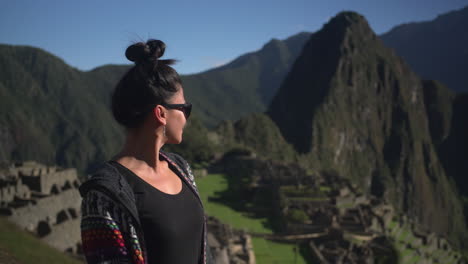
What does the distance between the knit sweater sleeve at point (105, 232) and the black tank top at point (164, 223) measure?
0.12 meters

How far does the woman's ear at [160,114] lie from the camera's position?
89.1 inches

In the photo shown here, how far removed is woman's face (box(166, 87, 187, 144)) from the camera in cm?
235

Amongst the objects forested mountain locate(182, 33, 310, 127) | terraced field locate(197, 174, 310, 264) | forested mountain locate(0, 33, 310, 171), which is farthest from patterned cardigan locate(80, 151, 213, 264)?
forested mountain locate(182, 33, 310, 127)

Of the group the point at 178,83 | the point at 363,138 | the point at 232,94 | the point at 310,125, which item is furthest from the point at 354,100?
the point at 178,83

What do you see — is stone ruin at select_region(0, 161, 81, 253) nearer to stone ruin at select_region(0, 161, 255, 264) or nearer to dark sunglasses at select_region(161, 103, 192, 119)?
stone ruin at select_region(0, 161, 255, 264)

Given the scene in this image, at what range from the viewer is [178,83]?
93.4 inches

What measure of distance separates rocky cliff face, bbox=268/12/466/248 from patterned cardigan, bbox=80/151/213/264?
11284 centimetres

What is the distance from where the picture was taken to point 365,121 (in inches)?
5433

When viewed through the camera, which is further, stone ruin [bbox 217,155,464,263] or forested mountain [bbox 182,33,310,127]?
forested mountain [bbox 182,33,310,127]

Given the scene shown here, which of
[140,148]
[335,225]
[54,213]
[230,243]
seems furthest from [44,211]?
[335,225]

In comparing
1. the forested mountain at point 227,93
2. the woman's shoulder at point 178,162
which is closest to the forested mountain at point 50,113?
the forested mountain at point 227,93

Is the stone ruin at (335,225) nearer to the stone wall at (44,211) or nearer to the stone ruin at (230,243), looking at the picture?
the stone ruin at (230,243)

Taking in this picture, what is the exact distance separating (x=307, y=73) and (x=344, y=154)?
31931 millimetres

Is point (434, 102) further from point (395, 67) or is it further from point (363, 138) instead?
point (363, 138)
